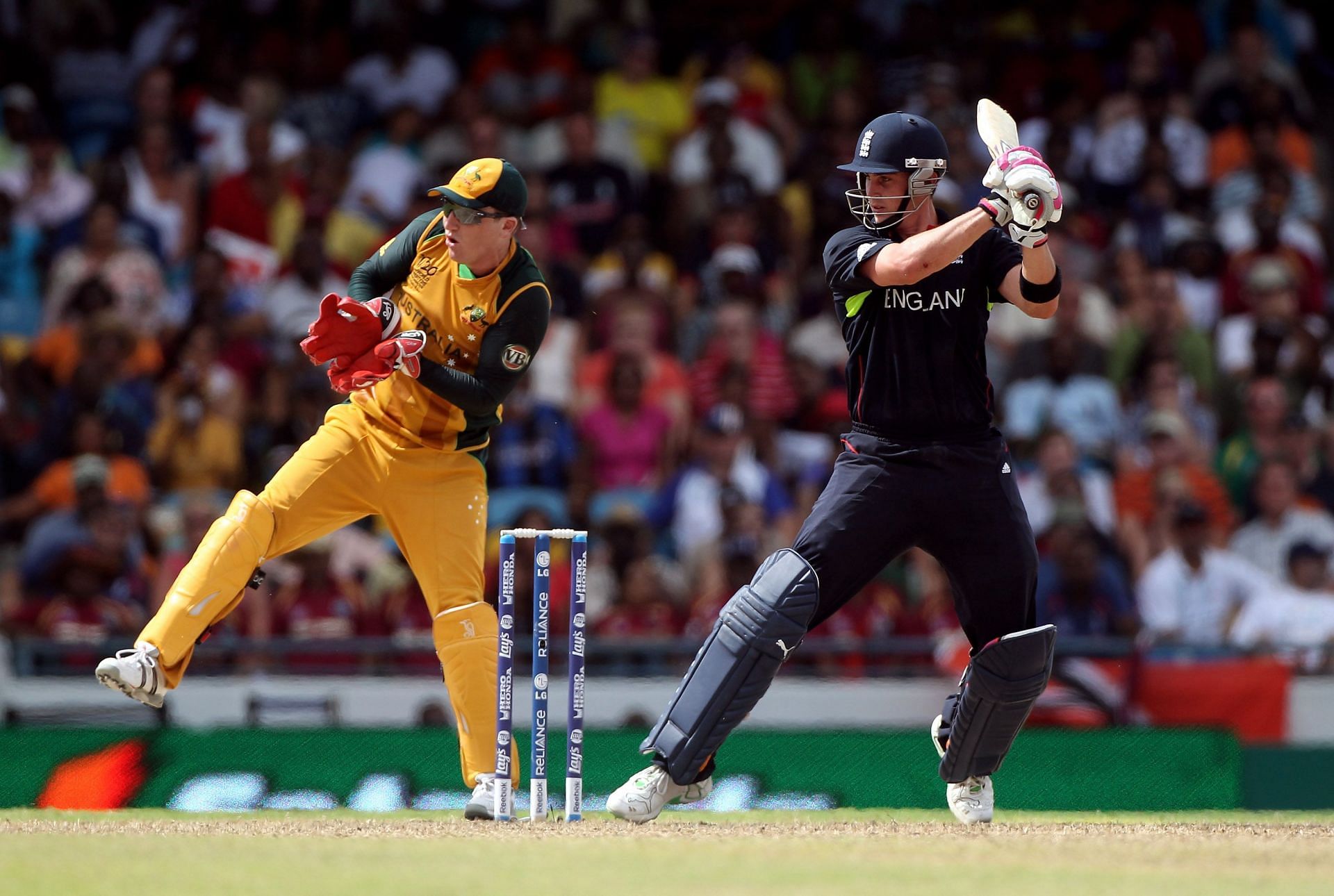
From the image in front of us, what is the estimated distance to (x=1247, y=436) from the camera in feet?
40.3

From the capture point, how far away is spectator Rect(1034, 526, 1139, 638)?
410 inches

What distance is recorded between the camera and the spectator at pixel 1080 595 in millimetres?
10406

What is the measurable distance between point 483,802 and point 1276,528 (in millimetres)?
6787

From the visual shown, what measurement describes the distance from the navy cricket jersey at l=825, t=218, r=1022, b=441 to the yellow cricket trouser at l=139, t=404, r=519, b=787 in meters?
1.54

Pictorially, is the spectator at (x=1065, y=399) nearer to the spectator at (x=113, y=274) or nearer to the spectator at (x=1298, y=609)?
the spectator at (x=1298, y=609)

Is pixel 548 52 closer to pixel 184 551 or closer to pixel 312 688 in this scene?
pixel 184 551

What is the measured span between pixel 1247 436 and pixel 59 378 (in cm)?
788

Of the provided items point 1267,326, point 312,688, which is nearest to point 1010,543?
point 312,688

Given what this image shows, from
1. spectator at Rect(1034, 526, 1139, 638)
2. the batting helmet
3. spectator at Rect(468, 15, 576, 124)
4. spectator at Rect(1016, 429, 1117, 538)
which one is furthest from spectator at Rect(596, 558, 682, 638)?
spectator at Rect(468, 15, 576, 124)

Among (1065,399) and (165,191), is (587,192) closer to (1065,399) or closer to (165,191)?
(165,191)

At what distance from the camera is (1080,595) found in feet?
34.3

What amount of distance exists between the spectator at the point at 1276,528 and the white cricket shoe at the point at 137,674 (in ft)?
24.7

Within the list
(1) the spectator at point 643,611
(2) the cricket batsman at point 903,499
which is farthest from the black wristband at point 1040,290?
(1) the spectator at point 643,611

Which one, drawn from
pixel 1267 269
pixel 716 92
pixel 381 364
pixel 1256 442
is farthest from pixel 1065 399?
pixel 381 364
